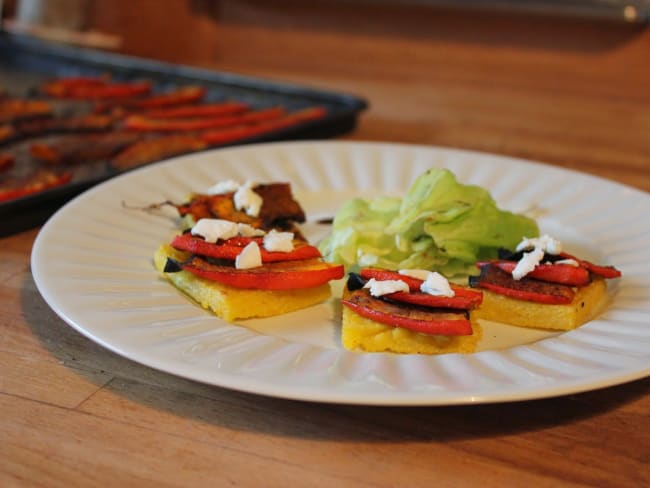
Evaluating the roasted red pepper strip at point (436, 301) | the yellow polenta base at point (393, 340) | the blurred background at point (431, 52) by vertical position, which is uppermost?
the blurred background at point (431, 52)

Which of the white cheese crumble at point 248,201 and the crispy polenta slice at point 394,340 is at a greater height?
the white cheese crumble at point 248,201

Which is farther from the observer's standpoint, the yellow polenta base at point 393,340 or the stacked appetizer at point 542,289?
the stacked appetizer at point 542,289

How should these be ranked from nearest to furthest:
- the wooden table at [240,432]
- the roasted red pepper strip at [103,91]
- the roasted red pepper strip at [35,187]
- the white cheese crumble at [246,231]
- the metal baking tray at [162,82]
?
1. the wooden table at [240,432]
2. the white cheese crumble at [246,231]
3. the roasted red pepper strip at [35,187]
4. the metal baking tray at [162,82]
5. the roasted red pepper strip at [103,91]

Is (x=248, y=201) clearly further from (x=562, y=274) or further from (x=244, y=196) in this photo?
(x=562, y=274)

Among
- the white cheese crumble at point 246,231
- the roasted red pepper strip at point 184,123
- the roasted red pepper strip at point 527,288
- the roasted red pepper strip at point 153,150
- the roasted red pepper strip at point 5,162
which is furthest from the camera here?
the roasted red pepper strip at point 184,123

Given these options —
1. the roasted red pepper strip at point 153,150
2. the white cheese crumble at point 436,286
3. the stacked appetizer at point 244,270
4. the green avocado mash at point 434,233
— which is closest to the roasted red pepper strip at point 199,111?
the roasted red pepper strip at point 153,150

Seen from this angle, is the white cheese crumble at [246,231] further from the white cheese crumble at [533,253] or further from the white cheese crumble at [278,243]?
the white cheese crumble at [533,253]

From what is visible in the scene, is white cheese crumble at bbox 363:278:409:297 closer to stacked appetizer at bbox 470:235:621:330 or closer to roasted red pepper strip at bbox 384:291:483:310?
roasted red pepper strip at bbox 384:291:483:310

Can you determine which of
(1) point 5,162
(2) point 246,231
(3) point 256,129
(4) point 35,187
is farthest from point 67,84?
(2) point 246,231
